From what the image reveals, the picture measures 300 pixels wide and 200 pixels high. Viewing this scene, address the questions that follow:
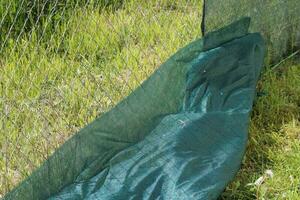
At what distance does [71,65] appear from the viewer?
2.73 m

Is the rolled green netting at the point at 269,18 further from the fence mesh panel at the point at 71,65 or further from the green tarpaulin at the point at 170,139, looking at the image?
the fence mesh panel at the point at 71,65

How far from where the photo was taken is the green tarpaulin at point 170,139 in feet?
6.42

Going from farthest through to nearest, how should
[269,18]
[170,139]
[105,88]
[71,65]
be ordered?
[269,18] < [71,65] < [105,88] < [170,139]

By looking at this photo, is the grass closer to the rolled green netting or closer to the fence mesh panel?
the fence mesh panel

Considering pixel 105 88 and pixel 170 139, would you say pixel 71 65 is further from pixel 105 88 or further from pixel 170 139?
pixel 170 139

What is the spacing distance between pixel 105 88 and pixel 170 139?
602 mm

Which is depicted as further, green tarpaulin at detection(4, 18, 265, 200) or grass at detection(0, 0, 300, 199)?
grass at detection(0, 0, 300, 199)

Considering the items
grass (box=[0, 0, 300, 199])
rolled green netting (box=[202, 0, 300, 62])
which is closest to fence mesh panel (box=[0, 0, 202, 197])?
grass (box=[0, 0, 300, 199])

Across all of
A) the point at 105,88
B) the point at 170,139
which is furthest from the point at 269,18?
the point at 170,139

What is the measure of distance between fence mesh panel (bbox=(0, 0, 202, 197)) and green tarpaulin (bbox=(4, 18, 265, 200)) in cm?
23

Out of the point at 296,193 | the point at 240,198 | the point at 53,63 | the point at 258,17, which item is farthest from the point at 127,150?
the point at 258,17

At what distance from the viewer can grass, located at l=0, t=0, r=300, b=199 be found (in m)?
2.22

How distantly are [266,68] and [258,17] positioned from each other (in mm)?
267

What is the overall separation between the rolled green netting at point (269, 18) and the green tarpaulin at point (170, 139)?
0.09 metres
